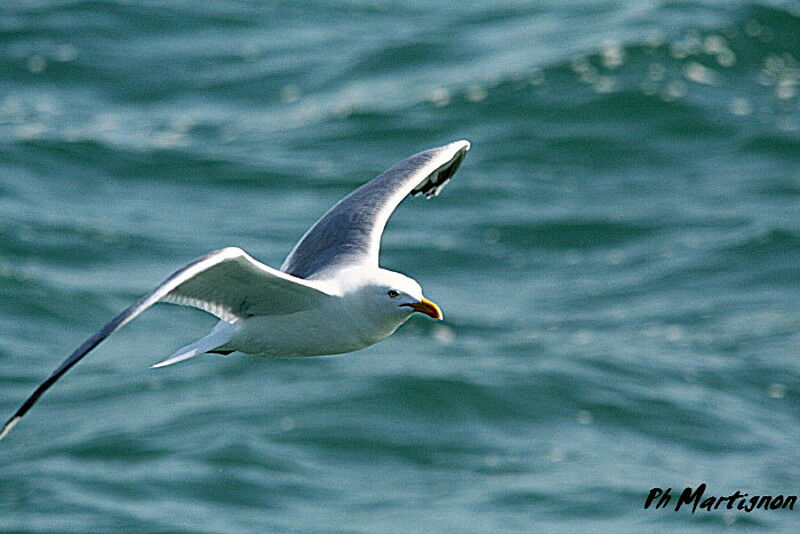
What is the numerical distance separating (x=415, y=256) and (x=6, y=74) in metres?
8.96

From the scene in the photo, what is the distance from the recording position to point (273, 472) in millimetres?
17781

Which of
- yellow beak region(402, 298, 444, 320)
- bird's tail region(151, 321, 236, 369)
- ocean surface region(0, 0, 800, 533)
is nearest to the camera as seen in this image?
bird's tail region(151, 321, 236, 369)

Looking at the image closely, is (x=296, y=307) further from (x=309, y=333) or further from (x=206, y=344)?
(x=206, y=344)

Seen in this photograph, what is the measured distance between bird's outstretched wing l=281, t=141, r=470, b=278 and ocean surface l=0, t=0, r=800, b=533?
27.8 feet

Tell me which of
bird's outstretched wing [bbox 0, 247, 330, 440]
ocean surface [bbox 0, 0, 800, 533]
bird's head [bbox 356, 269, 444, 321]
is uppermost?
bird's outstretched wing [bbox 0, 247, 330, 440]

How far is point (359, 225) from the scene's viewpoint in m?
8.23

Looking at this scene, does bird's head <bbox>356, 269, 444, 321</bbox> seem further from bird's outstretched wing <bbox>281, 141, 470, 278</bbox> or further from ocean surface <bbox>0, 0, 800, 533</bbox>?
ocean surface <bbox>0, 0, 800, 533</bbox>

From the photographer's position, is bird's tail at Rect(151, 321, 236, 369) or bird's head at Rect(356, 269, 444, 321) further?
bird's head at Rect(356, 269, 444, 321)

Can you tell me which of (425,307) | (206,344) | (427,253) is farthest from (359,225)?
(427,253)

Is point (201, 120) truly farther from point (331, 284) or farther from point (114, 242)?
point (331, 284)

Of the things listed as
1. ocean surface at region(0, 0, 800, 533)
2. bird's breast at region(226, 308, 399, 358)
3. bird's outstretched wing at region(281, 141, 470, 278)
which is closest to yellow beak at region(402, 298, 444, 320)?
bird's breast at region(226, 308, 399, 358)

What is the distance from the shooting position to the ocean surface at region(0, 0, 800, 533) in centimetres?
1756

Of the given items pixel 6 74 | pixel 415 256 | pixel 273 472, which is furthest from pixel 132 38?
pixel 273 472

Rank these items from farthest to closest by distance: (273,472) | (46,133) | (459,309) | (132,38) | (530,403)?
(132,38) → (46,133) → (459,309) → (530,403) → (273,472)
